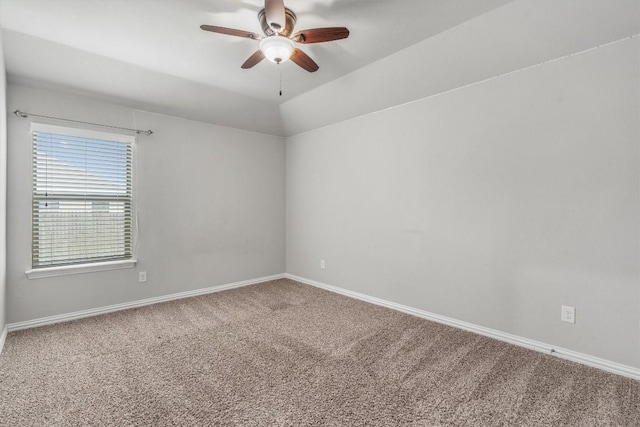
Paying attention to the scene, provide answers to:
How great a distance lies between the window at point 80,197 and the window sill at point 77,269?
0.07 meters

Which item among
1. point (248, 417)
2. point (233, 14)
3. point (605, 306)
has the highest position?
point (233, 14)

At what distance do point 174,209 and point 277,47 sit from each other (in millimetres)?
2625

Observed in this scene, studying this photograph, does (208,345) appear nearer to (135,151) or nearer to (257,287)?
(257,287)

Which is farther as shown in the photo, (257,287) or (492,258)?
(257,287)

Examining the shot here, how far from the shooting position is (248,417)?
1666 millimetres

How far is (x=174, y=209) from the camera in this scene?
3.81 metres

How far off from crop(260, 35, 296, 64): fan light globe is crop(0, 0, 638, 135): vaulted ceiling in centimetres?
28

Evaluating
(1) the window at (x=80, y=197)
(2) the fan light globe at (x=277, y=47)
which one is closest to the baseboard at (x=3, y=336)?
(1) the window at (x=80, y=197)

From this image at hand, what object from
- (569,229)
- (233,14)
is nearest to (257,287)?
(233,14)

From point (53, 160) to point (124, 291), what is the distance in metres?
1.57

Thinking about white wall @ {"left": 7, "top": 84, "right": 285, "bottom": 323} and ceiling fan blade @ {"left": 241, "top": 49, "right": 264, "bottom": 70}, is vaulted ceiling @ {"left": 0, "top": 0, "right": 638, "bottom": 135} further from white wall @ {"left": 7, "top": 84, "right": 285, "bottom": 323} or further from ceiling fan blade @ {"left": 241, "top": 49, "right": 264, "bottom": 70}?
white wall @ {"left": 7, "top": 84, "right": 285, "bottom": 323}

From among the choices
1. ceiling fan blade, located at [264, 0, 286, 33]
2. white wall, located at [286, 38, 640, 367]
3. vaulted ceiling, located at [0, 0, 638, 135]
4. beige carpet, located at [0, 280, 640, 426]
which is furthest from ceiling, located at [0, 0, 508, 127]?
beige carpet, located at [0, 280, 640, 426]

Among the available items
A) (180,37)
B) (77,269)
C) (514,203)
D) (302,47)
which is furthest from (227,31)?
(77,269)

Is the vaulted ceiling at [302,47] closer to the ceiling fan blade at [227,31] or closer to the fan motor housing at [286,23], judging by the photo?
the fan motor housing at [286,23]
